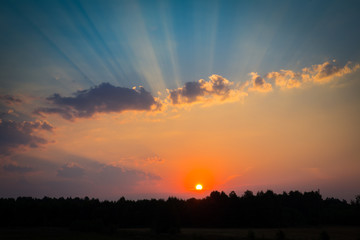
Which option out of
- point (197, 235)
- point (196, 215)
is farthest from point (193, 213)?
point (197, 235)

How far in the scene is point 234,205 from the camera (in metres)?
114

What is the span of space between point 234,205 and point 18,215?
298ft

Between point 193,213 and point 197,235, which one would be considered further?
point 193,213

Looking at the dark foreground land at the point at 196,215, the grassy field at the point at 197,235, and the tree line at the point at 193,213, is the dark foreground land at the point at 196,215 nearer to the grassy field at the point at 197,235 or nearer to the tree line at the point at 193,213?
the tree line at the point at 193,213

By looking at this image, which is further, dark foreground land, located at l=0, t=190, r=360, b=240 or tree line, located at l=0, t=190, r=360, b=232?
tree line, located at l=0, t=190, r=360, b=232

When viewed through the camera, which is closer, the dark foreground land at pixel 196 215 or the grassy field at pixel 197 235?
the grassy field at pixel 197 235

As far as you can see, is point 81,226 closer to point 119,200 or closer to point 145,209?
point 145,209

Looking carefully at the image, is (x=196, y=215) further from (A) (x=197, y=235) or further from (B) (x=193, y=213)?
(A) (x=197, y=235)

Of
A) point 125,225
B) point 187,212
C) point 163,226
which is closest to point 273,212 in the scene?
point 187,212

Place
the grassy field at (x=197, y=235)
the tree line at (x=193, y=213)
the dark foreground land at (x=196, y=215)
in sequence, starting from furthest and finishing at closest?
the tree line at (x=193, y=213), the dark foreground land at (x=196, y=215), the grassy field at (x=197, y=235)

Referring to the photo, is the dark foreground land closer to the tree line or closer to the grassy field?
A: the tree line

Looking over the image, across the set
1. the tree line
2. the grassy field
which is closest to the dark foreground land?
the tree line

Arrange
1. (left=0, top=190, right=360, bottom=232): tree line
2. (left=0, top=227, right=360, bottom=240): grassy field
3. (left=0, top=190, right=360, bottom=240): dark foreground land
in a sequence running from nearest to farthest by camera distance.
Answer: (left=0, top=227, right=360, bottom=240): grassy field → (left=0, top=190, right=360, bottom=240): dark foreground land → (left=0, top=190, right=360, bottom=232): tree line

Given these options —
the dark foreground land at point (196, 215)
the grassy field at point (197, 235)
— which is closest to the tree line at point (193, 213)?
the dark foreground land at point (196, 215)
